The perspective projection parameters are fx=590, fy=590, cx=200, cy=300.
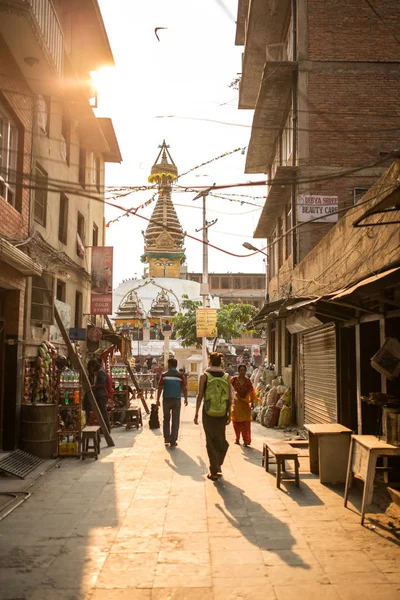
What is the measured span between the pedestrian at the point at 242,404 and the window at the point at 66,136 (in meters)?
7.71

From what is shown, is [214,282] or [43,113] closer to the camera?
[43,113]

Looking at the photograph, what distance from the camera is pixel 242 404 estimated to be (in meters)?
11.5

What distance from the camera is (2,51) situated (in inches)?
376

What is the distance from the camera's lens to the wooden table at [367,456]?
233 inches

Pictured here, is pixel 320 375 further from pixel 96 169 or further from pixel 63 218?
pixel 96 169

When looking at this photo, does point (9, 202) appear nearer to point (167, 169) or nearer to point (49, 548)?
point (49, 548)

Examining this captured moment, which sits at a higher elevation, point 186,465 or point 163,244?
point 163,244

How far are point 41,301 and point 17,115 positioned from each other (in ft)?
11.8

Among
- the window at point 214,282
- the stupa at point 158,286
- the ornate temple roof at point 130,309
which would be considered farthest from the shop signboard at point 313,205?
the window at point 214,282

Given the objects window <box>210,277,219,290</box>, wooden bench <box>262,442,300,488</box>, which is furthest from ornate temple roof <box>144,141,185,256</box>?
wooden bench <box>262,442,300,488</box>

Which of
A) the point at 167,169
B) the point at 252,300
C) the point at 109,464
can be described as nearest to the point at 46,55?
the point at 109,464

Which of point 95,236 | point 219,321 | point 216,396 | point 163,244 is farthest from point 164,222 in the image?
point 216,396

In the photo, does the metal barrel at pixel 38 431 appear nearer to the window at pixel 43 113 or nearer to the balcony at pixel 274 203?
the window at pixel 43 113

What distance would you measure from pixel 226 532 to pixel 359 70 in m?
13.4
